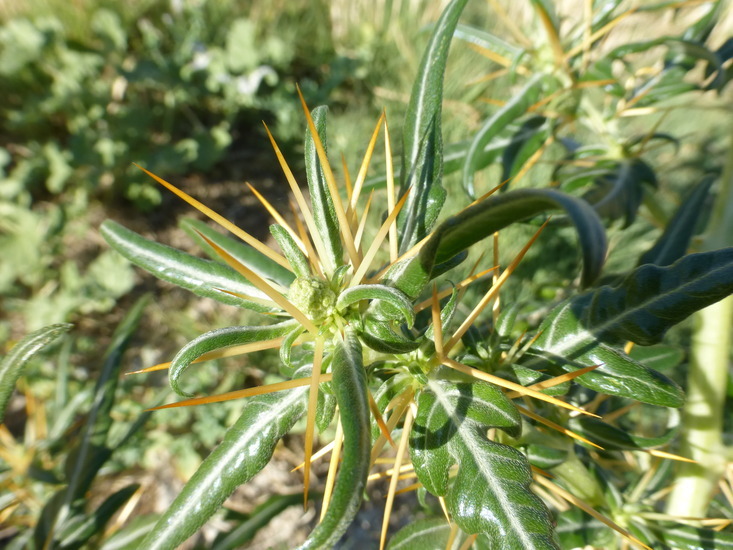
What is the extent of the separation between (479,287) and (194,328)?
1795mm

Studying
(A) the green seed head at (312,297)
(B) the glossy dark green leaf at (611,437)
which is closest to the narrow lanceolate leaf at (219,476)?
(A) the green seed head at (312,297)

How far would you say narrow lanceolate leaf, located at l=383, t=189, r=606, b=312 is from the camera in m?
0.35

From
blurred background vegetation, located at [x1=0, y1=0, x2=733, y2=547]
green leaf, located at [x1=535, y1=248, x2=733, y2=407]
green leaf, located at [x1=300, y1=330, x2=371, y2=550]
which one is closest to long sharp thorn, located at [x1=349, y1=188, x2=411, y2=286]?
green leaf, located at [x1=300, y1=330, x2=371, y2=550]

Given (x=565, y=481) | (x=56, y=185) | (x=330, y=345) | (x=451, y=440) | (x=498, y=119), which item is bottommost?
(x=565, y=481)

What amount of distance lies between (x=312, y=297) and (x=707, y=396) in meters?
0.67

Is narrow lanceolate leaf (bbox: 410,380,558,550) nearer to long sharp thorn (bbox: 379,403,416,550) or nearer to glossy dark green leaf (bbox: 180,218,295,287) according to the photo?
long sharp thorn (bbox: 379,403,416,550)

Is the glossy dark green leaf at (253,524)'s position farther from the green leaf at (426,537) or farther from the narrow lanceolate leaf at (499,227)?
the narrow lanceolate leaf at (499,227)

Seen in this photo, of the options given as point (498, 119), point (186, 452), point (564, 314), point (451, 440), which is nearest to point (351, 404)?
point (451, 440)

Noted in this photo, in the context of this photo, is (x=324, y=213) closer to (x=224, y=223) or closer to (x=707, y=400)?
(x=224, y=223)

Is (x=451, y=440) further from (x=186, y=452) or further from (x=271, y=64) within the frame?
(x=271, y=64)

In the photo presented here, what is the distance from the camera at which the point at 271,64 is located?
3059 millimetres

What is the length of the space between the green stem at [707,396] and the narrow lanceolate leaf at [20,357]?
90 centimetres

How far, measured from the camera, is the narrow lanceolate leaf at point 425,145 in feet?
1.93

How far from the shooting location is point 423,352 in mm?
536
